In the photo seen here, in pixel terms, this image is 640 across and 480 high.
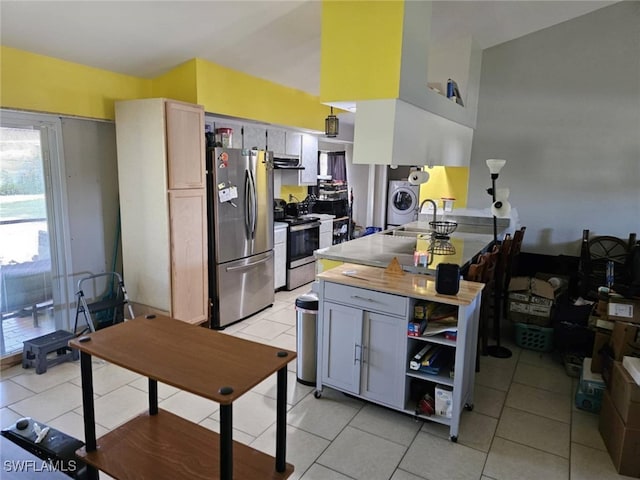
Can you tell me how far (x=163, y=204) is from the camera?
3533mm

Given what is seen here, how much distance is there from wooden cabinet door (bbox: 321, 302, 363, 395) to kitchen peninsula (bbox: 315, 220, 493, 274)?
0.49 meters

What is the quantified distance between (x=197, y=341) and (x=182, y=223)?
2141mm

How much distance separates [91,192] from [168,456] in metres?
2.77

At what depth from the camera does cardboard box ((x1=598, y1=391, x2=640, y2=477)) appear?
221 centimetres

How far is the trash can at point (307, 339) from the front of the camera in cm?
304

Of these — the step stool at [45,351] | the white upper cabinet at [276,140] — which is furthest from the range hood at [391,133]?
the step stool at [45,351]

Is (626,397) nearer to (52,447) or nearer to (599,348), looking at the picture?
(599,348)

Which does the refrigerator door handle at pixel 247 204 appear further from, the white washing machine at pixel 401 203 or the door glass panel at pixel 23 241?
the white washing machine at pixel 401 203

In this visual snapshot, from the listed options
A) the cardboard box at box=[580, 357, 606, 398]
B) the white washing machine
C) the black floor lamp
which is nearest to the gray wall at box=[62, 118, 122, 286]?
the black floor lamp

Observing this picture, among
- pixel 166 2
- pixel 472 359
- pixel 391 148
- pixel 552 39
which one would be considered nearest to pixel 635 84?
pixel 552 39

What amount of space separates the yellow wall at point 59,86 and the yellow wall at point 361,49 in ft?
6.34

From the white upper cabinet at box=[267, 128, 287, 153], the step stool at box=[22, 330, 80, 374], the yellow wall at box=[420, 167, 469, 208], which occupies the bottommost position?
the step stool at box=[22, 330, 80, 374]

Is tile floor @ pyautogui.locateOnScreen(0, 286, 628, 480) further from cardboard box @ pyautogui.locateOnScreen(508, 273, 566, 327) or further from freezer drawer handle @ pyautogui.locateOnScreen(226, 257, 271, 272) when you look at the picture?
freezer drawer handle @ pyautogui.locateOnScreen(226, 257, 271, 272)

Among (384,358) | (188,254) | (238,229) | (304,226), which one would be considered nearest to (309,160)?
(304,226)
